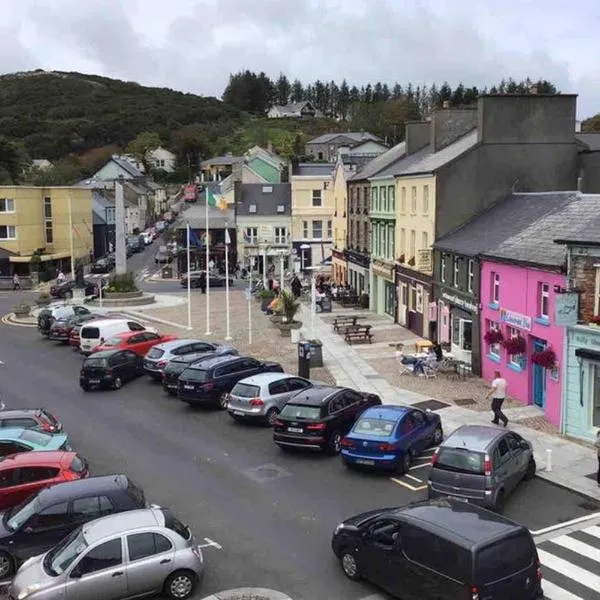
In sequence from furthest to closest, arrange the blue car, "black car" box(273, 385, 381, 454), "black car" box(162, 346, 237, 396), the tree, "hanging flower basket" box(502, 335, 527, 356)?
the tree → "black car" box(162, 346, 237, 396) → "hanging flower basket" box(502, 335, 527, 356) → "black car" box(273, 385, 381, 454) → the blue car

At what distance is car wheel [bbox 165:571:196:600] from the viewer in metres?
12.4

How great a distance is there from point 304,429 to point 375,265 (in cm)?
2979

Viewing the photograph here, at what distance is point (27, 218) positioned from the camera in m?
72.6

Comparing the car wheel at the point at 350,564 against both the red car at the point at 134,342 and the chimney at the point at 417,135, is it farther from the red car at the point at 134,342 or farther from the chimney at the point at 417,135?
the chimney at the point at 417,135

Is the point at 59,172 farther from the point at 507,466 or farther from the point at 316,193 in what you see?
the point at 507,466

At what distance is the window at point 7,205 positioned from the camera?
71000mm

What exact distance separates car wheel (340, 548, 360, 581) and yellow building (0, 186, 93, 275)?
194 ft

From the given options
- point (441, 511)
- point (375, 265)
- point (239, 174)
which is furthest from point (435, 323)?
point (239, 174)

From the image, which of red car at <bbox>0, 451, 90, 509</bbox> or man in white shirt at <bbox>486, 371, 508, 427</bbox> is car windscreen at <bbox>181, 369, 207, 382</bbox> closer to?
red car at <bbox>0, 451, 90, 509</bbox>

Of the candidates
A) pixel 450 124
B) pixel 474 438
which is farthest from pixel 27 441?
pixel 450 124

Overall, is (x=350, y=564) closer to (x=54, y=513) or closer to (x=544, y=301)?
(x=54, y=513)

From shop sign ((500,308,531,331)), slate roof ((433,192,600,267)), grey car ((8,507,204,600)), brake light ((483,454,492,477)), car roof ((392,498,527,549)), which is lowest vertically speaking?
grey car ((8,507,204,600))

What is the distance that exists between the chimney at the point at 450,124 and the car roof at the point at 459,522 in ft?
101

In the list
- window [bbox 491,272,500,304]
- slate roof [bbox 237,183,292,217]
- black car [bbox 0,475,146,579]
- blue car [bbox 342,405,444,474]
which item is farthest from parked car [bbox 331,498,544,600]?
slate roof [bbox 237,183,292,217]
